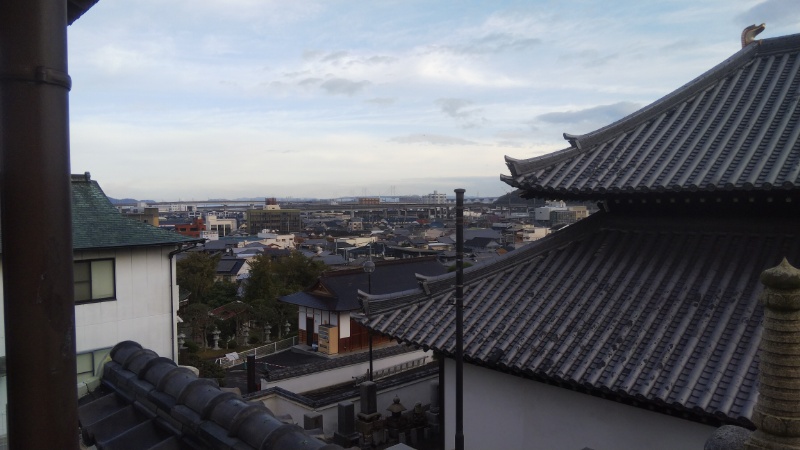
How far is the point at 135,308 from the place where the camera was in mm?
17172

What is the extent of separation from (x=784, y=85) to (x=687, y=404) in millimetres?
5947

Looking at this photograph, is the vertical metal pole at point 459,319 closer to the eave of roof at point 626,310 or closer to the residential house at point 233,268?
the eave of roof at point 626,310

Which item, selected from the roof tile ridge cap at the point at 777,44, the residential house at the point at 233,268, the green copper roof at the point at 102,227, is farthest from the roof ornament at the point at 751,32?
the residential house at the point at 233,268

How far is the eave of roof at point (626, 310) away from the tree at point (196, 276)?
28378 mm

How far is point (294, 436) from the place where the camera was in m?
3.00

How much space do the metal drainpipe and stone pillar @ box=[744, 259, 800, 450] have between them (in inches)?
138

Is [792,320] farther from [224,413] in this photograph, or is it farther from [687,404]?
[224,413]

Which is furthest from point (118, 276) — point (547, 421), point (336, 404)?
point (547, 421)

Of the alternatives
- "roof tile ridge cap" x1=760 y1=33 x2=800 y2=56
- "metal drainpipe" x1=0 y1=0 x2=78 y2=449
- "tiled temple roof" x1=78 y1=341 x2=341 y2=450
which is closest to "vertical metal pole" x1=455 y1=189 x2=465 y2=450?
"tiled temple roof" x1=78 y1=341 x2=341 y2=450

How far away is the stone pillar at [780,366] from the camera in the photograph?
304 centimetres

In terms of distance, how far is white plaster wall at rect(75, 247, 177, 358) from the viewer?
16094 mm

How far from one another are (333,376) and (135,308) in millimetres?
8833

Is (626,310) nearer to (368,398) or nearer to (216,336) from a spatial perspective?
(368,398)

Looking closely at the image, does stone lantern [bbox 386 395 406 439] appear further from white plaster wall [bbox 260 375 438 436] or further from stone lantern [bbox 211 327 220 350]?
stone lantern [bbox 211 327 220 350]
